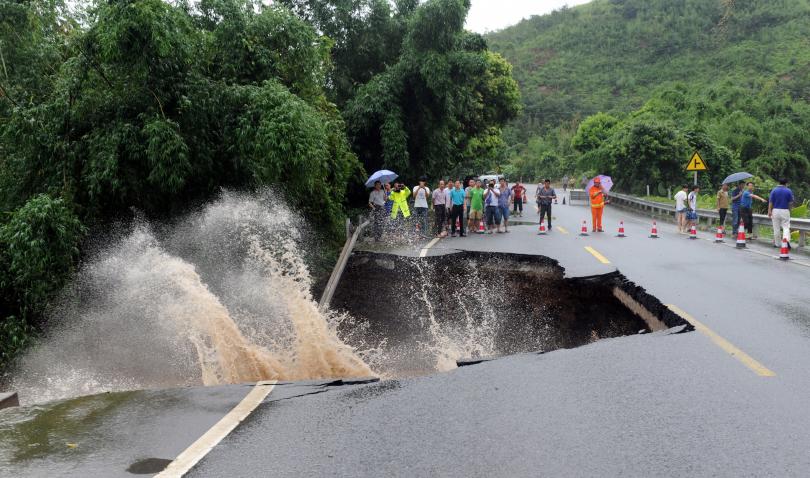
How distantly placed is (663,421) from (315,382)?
2.60 meters

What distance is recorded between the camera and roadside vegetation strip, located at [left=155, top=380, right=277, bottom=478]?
3582 millimetres

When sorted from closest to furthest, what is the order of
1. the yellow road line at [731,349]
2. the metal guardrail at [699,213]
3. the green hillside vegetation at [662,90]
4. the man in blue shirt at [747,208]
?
the yellow road line at [731,349], the metal guardrail at [699,213], the man in blue shirt at [747,208], the green hillside vegetation at [662,90]

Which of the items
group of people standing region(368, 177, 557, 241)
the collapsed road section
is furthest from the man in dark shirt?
the collapsed road section

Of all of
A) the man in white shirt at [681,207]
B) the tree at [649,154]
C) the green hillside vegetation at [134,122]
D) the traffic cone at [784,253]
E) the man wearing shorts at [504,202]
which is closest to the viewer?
the green hillside vegetation at [134,122]

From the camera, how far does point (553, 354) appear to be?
6340 millimetres

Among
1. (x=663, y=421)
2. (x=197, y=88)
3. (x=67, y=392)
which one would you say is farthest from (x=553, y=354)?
(x=197, y=88)

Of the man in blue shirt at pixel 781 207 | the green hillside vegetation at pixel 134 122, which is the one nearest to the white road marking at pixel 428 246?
the green hillside vegetation at pixel 134 122

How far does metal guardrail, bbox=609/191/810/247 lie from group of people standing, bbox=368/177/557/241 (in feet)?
19.0

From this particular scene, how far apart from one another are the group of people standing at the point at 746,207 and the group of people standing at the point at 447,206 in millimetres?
4598

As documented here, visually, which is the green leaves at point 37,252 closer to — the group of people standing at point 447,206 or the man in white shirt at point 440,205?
the group of people standing at point 447,206

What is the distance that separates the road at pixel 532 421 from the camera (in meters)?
3.68

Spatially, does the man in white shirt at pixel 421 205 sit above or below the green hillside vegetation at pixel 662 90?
below

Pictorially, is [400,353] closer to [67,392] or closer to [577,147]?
[67,392]

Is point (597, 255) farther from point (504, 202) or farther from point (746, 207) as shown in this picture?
point (746, 207)
